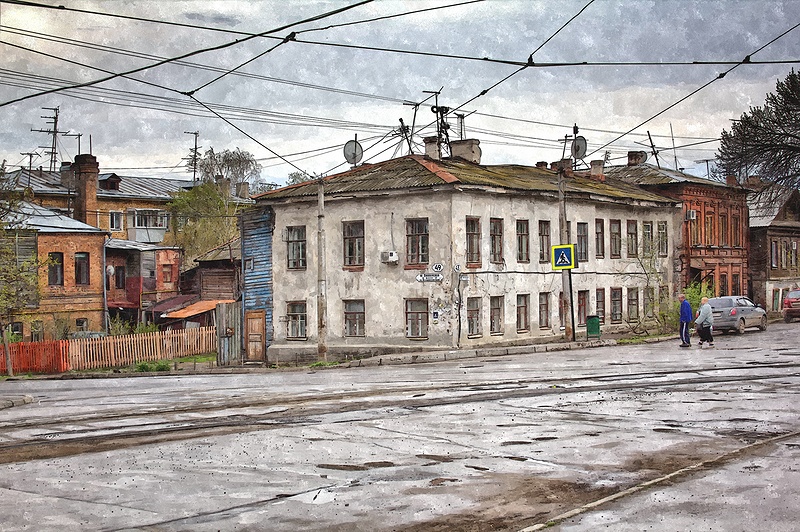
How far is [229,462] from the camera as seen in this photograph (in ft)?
38.0

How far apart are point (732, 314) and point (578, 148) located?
35.4 feet

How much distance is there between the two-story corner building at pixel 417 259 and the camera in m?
36.2

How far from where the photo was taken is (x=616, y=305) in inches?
1789

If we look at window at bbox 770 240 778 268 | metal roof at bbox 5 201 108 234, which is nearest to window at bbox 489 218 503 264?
metal roof at bbox 5 201 108 234

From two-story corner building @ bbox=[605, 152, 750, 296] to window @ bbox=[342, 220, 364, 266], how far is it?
22326mm

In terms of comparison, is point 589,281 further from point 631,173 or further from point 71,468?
point 71,468

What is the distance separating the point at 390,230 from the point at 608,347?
9213mm

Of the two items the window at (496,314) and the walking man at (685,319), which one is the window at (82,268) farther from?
the walking man at (685,319)

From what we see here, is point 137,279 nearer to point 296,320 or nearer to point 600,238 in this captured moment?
point 296,320

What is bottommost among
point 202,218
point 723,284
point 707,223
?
point 723,284

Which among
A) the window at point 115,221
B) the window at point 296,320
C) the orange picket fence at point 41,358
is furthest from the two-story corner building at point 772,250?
the window at point 115,221

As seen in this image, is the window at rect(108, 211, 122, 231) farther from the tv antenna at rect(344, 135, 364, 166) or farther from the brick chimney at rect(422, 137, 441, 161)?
the brick chimney at rect(422, 137, 441, 161)

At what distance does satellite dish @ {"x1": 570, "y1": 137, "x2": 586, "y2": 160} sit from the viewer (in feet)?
148

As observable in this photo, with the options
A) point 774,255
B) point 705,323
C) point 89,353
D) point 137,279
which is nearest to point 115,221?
point 137,279
